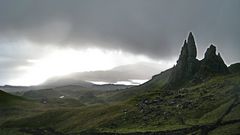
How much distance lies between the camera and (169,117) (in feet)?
489

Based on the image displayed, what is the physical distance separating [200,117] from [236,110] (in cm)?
1600

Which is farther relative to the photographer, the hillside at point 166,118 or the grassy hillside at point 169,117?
the grassy hillside at point 169,117

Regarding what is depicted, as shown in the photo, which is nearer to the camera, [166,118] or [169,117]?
[166,118]

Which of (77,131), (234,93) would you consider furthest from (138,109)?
(234,93)

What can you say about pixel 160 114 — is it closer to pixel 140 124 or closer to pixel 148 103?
pixel 140 124

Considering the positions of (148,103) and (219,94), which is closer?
(219,94)

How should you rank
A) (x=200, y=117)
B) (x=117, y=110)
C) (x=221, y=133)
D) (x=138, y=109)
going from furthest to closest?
1. (x=117, y=110)
2. (x=138, y=109)
3. (x=200, y=117)
4. (x=221, y=133)

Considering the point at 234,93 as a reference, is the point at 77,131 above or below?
below

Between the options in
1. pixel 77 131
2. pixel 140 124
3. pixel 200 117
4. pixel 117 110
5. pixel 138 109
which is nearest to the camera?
pixel 200 117

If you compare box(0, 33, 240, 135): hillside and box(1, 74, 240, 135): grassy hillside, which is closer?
box(0, 33, 240, 135): hillside

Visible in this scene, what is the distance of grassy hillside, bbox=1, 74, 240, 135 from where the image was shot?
12609 centimetres

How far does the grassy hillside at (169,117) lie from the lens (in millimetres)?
126094

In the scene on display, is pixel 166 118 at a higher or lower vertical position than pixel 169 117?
lower

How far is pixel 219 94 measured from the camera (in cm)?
16512
